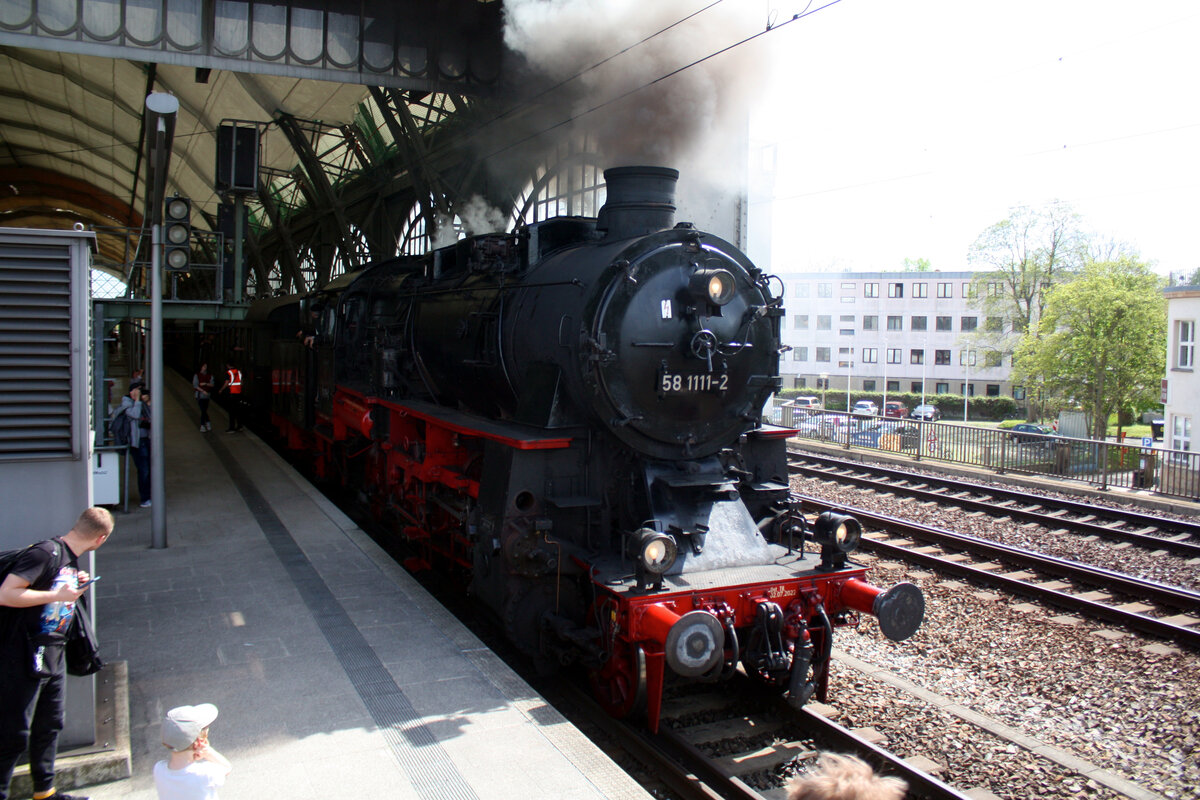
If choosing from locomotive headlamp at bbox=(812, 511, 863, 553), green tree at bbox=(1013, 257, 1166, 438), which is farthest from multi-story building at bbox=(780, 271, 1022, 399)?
locomotive headlamp at bbox=(812, 511, 863, 553)

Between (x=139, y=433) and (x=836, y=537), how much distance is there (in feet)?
30.6

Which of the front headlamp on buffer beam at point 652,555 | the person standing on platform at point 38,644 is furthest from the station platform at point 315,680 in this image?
the front headlamp on buffer beam at point 652,555

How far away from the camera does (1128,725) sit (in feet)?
18.6

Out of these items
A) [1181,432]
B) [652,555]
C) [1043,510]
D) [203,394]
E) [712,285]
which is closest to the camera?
[652,555]

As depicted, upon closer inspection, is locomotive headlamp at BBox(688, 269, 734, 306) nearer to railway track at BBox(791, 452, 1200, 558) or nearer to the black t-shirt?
the black t-shirt

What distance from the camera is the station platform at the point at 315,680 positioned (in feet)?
13.5

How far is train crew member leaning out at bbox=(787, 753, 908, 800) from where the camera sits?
2150 mm

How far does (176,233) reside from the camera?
9172 mm

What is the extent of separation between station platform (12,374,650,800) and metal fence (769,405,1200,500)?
8.22 metres

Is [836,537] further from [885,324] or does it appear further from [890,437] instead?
[885,324]

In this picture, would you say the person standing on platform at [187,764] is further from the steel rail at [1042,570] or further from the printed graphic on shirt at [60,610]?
the steel rail at [1042,570]

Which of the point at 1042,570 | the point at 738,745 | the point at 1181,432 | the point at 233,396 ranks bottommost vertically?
the point at 738,745

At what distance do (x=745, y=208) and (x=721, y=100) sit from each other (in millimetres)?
5582

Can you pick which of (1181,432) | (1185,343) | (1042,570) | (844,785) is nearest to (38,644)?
(844,785)
